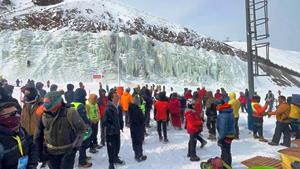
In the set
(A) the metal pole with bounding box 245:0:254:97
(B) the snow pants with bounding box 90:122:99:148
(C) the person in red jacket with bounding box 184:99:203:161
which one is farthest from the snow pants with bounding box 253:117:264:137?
(B) the snow pants with bounding box 90:122:99:148

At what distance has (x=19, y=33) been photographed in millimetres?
36469

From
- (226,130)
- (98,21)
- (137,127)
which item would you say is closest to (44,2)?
(98,21)

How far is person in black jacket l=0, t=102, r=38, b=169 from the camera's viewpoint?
3045 mm

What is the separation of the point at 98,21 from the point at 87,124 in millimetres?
37536

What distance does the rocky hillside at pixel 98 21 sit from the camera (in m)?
40.2

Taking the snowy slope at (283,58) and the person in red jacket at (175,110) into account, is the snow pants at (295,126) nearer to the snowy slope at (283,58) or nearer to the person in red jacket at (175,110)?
the person in red jacket at (175,110)

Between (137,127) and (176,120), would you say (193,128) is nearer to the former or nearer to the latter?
(137,127)

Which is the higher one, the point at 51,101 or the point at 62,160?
the point at 51,101

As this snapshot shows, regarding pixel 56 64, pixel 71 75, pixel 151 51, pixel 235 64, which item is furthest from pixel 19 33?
pixel 235 64

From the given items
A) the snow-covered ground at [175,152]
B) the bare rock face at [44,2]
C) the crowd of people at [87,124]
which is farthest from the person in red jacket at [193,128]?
the bare rock face at [44,2]

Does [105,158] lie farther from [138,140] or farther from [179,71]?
[179,71]

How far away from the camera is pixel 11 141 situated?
10.2 ft

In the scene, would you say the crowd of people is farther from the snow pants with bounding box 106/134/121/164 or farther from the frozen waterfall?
the frozen waterfall

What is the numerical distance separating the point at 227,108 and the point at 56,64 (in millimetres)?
31503
